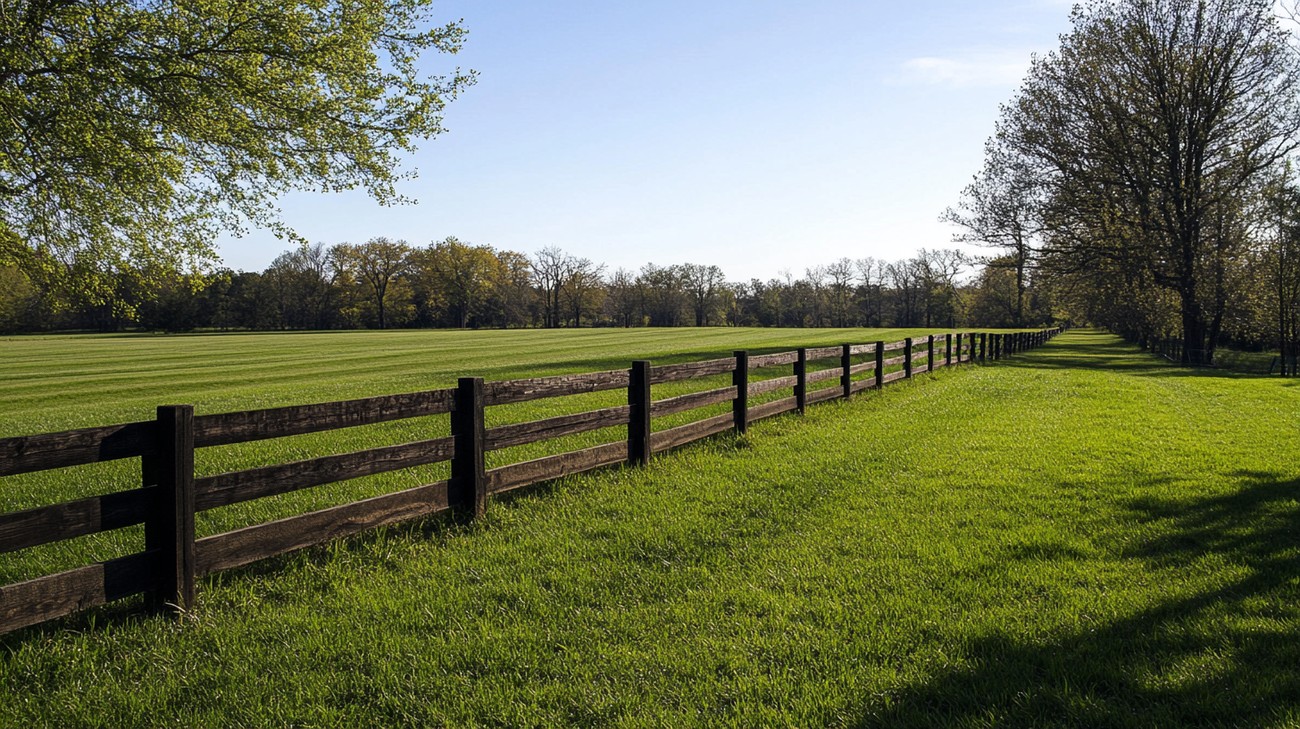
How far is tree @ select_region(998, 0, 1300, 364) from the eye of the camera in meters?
28.6

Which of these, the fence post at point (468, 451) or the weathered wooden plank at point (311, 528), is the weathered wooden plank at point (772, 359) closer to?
the fence post at point (468, 451)

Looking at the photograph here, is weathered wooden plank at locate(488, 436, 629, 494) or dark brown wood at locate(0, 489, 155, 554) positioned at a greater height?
dark brown wood at locate(0, 489, 155, 554)

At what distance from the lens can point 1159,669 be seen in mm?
3656

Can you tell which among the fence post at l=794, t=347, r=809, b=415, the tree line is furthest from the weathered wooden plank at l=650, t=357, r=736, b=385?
the tree line

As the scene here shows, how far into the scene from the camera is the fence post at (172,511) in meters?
4.36

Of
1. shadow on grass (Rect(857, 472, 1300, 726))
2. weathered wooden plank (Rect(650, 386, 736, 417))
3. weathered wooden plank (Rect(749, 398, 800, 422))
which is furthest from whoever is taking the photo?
weathered wooden plank (Rect(749, 398, 800, 422))

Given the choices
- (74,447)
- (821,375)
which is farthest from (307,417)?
(821,375)

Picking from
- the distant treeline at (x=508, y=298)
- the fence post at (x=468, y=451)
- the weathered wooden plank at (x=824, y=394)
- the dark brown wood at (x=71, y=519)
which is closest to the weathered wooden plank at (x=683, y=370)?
the fence post at (x=468, y=451)

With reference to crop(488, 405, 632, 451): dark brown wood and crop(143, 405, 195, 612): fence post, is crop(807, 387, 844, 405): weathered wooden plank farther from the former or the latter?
crop(143, 405, 195, 612): fence post

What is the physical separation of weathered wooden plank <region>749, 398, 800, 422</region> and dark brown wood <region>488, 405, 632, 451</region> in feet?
10.9

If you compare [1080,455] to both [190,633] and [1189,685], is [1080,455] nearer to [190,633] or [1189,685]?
[1189,685]

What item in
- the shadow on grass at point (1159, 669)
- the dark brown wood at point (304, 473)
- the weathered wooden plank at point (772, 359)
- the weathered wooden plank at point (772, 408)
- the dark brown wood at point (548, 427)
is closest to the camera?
the shadow on grass at point (1159, 669)

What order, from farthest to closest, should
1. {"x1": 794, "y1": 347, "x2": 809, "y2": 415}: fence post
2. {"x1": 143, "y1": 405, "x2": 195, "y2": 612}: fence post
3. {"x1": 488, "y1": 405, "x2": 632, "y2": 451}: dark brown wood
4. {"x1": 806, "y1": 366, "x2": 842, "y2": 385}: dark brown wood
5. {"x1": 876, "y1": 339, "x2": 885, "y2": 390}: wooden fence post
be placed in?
{"x1": 876, "y1": 339, "x2": 885, "y2": 390}: wooden fence post < {"x1": 806, "y1": 366, "x2": 842, "y2": 385}: dark brown wood < {"x1": 794, "y1": 347, "x2": 809, "y2": 415}: fence post < {"x1": 488, "y1": 405, "x2": 632, "y2": 451}: dark brown wood < {"x1": 143, "y1": 405, "x2": 195, "y2": 612}: fence post

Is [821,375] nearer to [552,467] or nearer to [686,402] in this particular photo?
[686,402]
